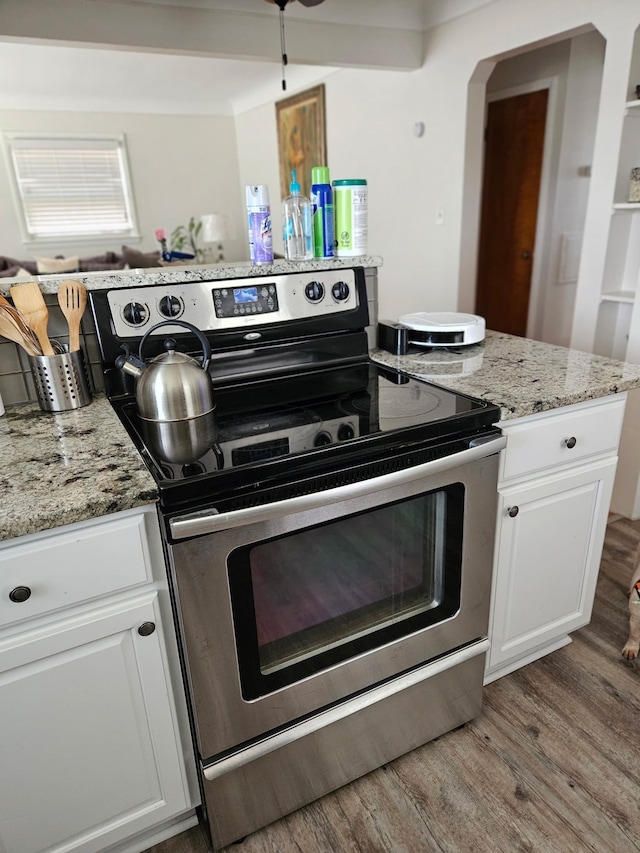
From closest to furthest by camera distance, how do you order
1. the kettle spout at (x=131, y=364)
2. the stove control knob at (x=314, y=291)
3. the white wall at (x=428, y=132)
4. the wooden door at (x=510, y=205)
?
1. the kettle spout at (x=131, y=364)
2. the stove control knob at (x=314, y=291)
3. the white wall at (x=428, y=132)
4. the wooden door at (x=510, y=205)

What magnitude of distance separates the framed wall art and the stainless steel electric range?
3719 millimetres

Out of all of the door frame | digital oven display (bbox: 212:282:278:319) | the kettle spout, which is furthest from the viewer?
the door frame

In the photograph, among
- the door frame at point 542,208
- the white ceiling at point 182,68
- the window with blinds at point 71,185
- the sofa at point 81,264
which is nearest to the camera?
Answer: the white ceiling at point 182,68

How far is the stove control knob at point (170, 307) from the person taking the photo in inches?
54.5

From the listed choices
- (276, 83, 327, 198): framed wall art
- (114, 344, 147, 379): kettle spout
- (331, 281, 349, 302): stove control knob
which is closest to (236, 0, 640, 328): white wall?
(276, 83, 327, 198): framed wall art

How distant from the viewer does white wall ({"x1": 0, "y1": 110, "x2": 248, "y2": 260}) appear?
19.8 ft

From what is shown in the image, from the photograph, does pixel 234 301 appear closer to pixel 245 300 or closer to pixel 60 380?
pixel 245 300

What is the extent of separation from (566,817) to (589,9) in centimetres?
298

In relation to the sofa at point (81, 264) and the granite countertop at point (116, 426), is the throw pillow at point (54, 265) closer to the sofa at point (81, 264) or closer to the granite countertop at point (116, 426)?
the sofa at point (81, 264)

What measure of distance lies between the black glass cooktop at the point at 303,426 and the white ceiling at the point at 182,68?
2.44m

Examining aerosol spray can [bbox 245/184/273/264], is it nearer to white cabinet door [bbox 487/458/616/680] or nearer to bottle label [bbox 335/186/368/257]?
bottle label [bbox 335/186/368/257]

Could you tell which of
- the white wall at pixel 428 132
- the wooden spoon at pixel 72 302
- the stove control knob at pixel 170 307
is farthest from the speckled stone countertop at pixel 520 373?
the white wall at pixel 428 132

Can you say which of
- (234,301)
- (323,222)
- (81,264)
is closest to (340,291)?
(323,222)

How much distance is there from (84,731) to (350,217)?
1.38m
